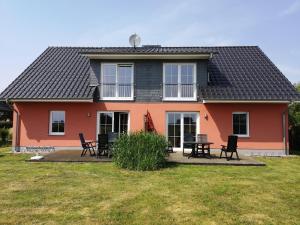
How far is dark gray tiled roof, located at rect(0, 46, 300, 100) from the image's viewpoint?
1734 centimetres

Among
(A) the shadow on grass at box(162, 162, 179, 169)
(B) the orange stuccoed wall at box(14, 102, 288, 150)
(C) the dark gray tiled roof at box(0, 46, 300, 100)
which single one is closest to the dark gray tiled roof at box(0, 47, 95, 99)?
(C) the dark gray tiled roof at box(0, 46, 300, 100)

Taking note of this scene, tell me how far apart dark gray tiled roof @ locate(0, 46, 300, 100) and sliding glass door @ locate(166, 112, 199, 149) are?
1.43m

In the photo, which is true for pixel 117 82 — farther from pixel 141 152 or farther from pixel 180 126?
pixel 141 152

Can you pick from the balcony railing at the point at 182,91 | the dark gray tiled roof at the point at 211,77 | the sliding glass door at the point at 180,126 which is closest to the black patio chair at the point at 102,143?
the dark gray tiled roof at the point at 211,77

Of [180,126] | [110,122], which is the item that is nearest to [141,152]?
[180,126]

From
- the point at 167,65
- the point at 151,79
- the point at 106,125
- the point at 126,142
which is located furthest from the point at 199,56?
the point at 126,142

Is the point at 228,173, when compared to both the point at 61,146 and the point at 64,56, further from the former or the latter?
the point at 64,56

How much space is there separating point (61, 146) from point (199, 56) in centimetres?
934

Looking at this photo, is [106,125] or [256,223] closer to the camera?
[256,223]

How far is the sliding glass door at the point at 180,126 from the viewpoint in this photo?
57.9 ft

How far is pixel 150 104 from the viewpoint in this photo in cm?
1783

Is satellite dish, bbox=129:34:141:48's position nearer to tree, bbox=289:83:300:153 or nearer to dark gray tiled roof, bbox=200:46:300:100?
dark gray tiled roof, bbox=200:46:300:100

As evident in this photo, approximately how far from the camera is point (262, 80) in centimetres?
1859

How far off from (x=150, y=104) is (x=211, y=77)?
4307 mm
